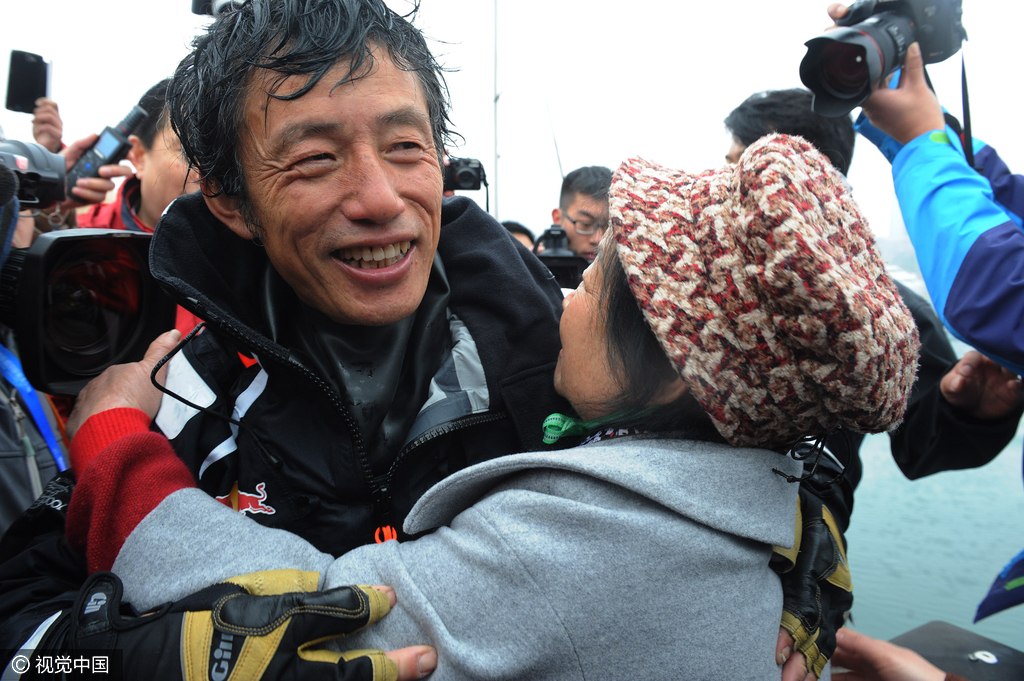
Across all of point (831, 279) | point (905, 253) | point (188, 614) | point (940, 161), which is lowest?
point (188, 614)

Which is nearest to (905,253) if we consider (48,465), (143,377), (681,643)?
(681,643)

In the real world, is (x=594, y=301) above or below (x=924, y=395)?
above

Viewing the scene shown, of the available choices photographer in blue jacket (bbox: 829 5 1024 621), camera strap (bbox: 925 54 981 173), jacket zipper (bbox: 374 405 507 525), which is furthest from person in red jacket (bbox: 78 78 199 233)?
camera strap (bbox: 925 54 981 173)

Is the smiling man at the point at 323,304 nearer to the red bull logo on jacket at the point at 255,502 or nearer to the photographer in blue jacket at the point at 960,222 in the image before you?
the red bull logo on jacket at the point at 255,502

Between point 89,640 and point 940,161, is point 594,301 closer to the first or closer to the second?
point 89,640

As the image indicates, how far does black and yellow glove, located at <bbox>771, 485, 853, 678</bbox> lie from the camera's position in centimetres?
106

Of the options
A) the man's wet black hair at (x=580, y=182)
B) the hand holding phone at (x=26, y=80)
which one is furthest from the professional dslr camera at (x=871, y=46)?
the hand holding phone at (x=26, y=80)

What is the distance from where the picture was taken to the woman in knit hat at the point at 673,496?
0.83m

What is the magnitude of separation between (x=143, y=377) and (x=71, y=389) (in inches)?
5.2

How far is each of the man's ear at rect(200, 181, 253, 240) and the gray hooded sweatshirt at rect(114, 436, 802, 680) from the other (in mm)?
573

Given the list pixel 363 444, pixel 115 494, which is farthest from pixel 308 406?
pixel 115 494

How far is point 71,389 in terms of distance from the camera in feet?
4.12

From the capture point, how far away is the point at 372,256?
117 cm
